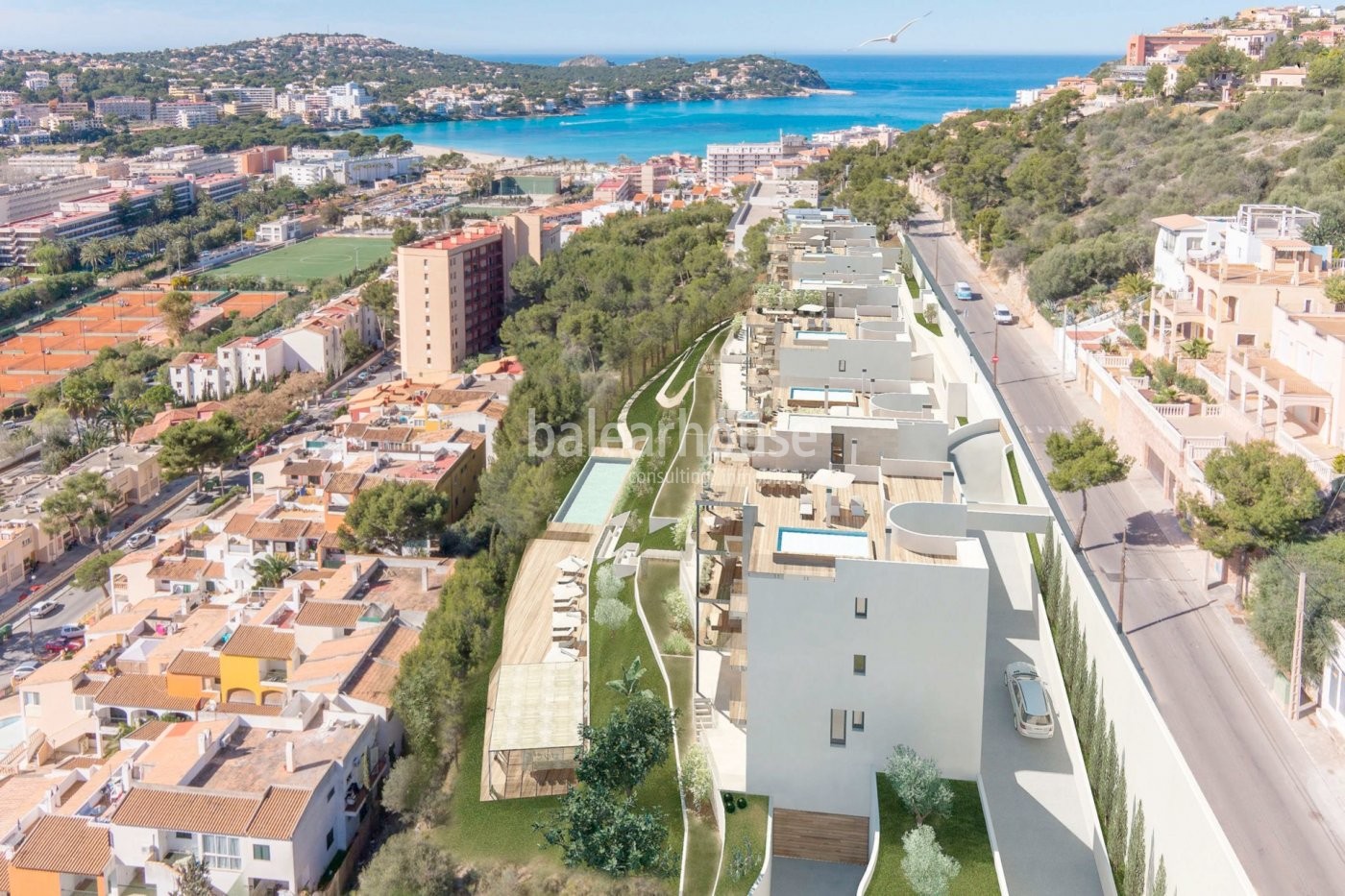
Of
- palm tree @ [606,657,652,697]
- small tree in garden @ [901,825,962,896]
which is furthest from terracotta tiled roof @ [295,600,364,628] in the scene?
small tree in garden @ [901,825,962,896]

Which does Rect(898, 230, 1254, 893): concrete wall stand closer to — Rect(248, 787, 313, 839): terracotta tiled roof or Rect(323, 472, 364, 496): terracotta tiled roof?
Rect(248, 787, 313, 839): terracotta tiled roof

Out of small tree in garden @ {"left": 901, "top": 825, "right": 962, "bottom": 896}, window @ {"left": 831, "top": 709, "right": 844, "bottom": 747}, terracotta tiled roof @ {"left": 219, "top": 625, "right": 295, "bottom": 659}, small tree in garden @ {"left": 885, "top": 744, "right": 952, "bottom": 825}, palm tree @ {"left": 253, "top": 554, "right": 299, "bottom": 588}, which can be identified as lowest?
palm tree @ {"left": 253, "top": 554, "right": 299, "bottom": 588}

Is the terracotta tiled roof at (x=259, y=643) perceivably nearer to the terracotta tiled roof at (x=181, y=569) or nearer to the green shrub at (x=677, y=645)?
the terracotta tiled roof at (x=181, y=569)

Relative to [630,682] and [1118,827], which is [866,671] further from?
[630,682]

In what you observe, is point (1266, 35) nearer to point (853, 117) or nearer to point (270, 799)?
point (270, 799)

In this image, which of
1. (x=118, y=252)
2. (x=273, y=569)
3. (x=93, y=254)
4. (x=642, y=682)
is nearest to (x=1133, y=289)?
(x=642, y=682)

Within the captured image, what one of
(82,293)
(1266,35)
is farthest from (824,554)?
(82,293)
